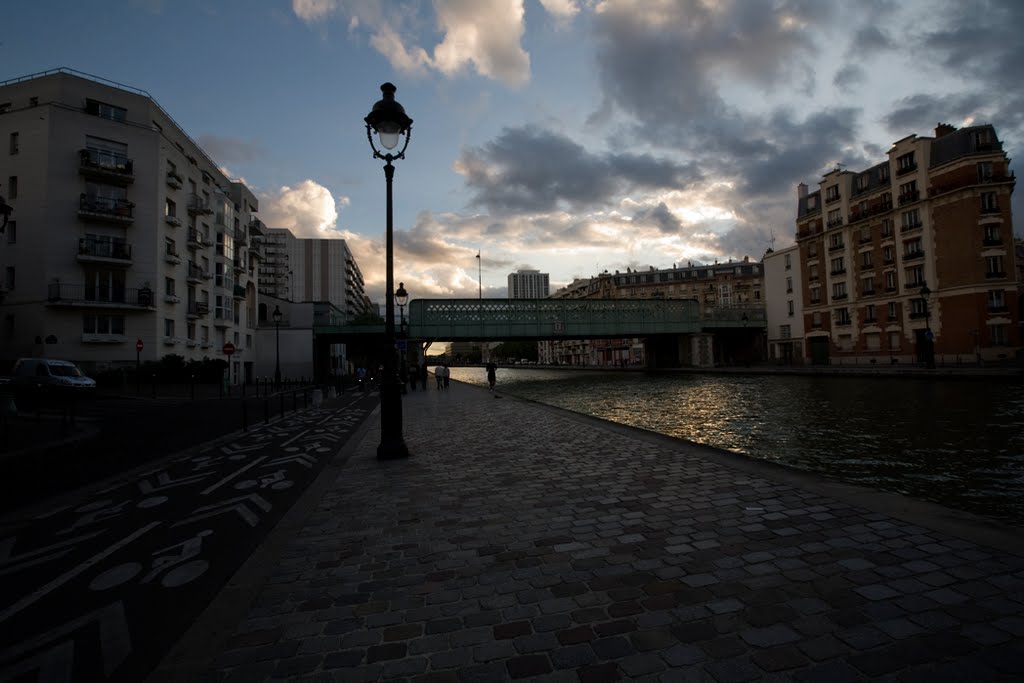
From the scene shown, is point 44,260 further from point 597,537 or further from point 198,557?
point 597,537

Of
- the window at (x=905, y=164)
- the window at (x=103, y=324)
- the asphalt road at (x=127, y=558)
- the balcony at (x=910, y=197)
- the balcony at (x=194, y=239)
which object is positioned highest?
the window at (x=905, y=164)

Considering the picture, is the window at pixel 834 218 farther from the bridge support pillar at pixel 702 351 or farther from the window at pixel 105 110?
the window at pixel 105 110

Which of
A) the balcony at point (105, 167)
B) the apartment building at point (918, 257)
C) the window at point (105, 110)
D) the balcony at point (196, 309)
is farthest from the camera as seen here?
the balcony at point (196, 309)

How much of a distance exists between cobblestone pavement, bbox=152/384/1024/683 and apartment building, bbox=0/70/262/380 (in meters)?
36.4

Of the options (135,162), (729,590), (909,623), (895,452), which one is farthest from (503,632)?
(135,162)

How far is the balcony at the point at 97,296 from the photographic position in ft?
100

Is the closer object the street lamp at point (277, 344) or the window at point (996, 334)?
the street lamp at point (277, 344)

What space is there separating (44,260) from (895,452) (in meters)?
43.9

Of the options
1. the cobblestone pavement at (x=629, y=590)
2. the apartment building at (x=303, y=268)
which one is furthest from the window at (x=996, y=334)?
the apartment building at (x=303, y=268)

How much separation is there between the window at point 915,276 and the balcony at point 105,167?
6144 cm

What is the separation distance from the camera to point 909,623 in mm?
2799

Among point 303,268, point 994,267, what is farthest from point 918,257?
point 303,268

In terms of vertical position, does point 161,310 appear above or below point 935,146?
below

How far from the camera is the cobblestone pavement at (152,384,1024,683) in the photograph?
2518 mm
